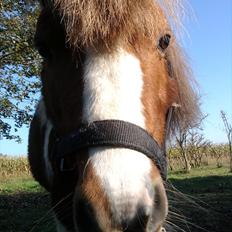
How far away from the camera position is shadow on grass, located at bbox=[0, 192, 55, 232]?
9070mm

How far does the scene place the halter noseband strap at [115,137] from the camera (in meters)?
1.87

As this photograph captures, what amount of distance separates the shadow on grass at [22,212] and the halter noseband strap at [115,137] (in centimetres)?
552

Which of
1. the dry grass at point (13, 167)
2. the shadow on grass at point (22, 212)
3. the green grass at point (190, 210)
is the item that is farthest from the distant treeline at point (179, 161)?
the shadow on grass at point (22, 212)

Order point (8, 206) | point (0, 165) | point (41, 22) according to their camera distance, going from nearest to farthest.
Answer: point (41, 22) → point (8, 206) → point (0, 165)

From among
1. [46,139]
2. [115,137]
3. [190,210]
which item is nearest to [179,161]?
[190,210]

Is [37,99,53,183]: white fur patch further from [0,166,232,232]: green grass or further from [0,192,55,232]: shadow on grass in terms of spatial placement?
[0,192,55,232]: shadow on grass

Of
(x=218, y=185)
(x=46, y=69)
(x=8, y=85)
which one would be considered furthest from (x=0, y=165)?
(x=46, y=69)

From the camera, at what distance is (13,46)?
13.8 metres

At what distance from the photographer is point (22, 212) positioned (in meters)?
11.1

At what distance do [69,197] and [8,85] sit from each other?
13.1 metres

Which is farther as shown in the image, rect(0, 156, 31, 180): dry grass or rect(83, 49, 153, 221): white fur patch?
rect(0, 156, 31, 180): dry grass

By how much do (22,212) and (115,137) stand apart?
9.82 meters

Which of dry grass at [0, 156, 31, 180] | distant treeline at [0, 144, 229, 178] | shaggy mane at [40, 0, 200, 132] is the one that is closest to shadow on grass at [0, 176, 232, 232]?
shaggy mane at [40, 0, 200, 132]

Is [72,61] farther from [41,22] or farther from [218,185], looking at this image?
[218,185]
